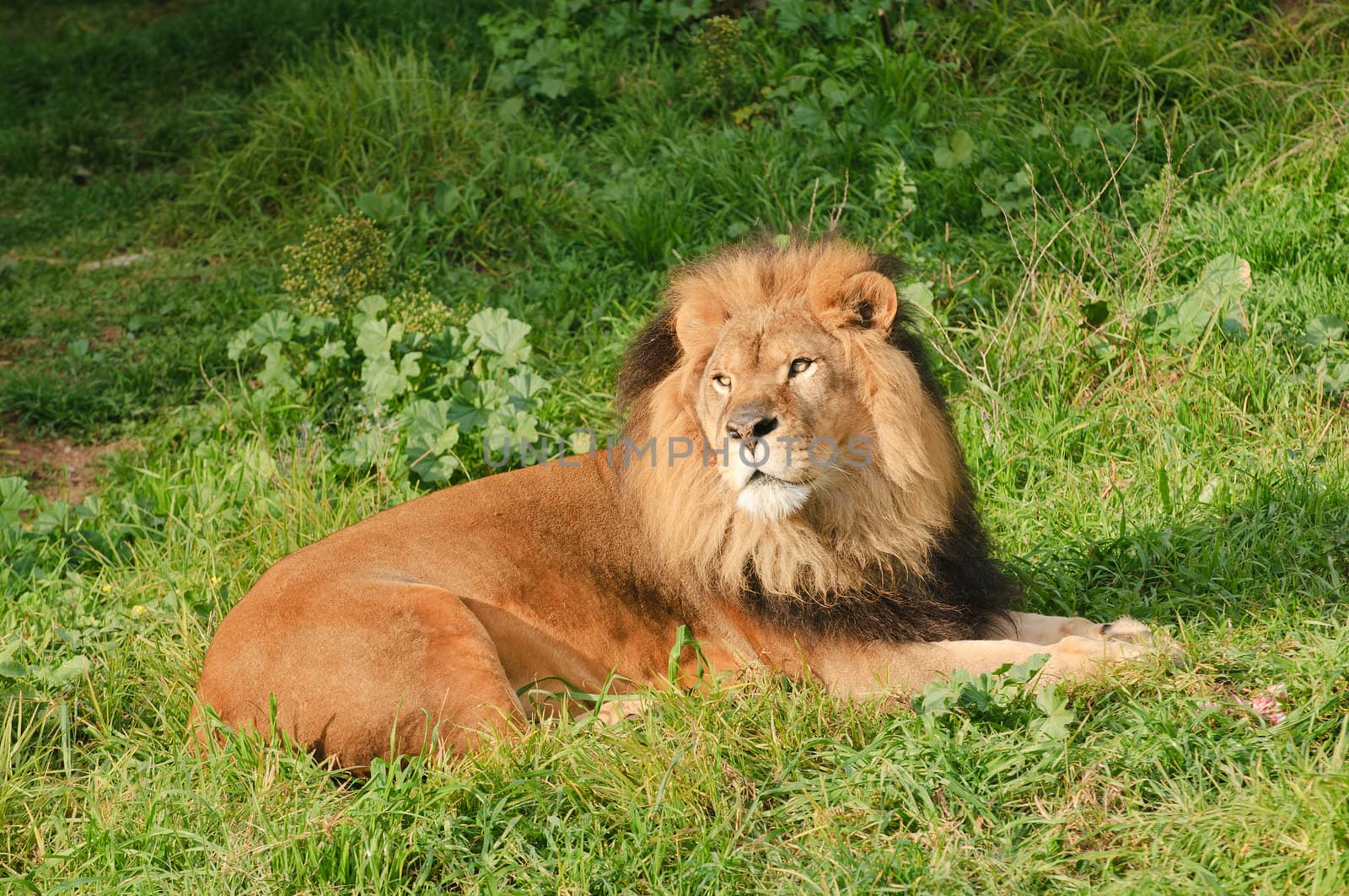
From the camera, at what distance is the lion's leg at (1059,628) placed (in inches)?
145

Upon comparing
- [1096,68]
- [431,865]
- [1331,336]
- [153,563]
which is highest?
[1096,68]

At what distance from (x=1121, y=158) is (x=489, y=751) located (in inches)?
179

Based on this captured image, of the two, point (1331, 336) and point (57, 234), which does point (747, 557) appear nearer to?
point (1331, 336)

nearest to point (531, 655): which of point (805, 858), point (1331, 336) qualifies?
point (805, 858)

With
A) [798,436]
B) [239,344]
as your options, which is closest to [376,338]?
[239,344]

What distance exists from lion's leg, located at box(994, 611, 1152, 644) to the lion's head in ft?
1.21

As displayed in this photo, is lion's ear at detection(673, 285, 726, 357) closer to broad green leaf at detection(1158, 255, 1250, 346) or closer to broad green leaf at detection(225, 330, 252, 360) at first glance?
broad green leaf at detection(1158, 255, 1250, 346)

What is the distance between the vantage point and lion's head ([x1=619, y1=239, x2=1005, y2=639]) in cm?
337

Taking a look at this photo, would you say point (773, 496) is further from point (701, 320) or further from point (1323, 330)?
point (1323, 330)

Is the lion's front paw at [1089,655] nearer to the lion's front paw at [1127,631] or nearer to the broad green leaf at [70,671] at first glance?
the lion's front paw at [1127,631]

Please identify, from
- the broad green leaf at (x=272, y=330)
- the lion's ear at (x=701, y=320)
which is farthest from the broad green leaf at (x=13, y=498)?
the lion's ear at (x=701, y=320)

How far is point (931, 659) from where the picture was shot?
A: 3592mm

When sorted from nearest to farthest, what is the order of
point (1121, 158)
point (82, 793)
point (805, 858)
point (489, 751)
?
point (805, 858)
point (489, 751)
point (82, 793)
point (1121, 158)

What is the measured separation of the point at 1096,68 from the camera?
6730 millimetres
